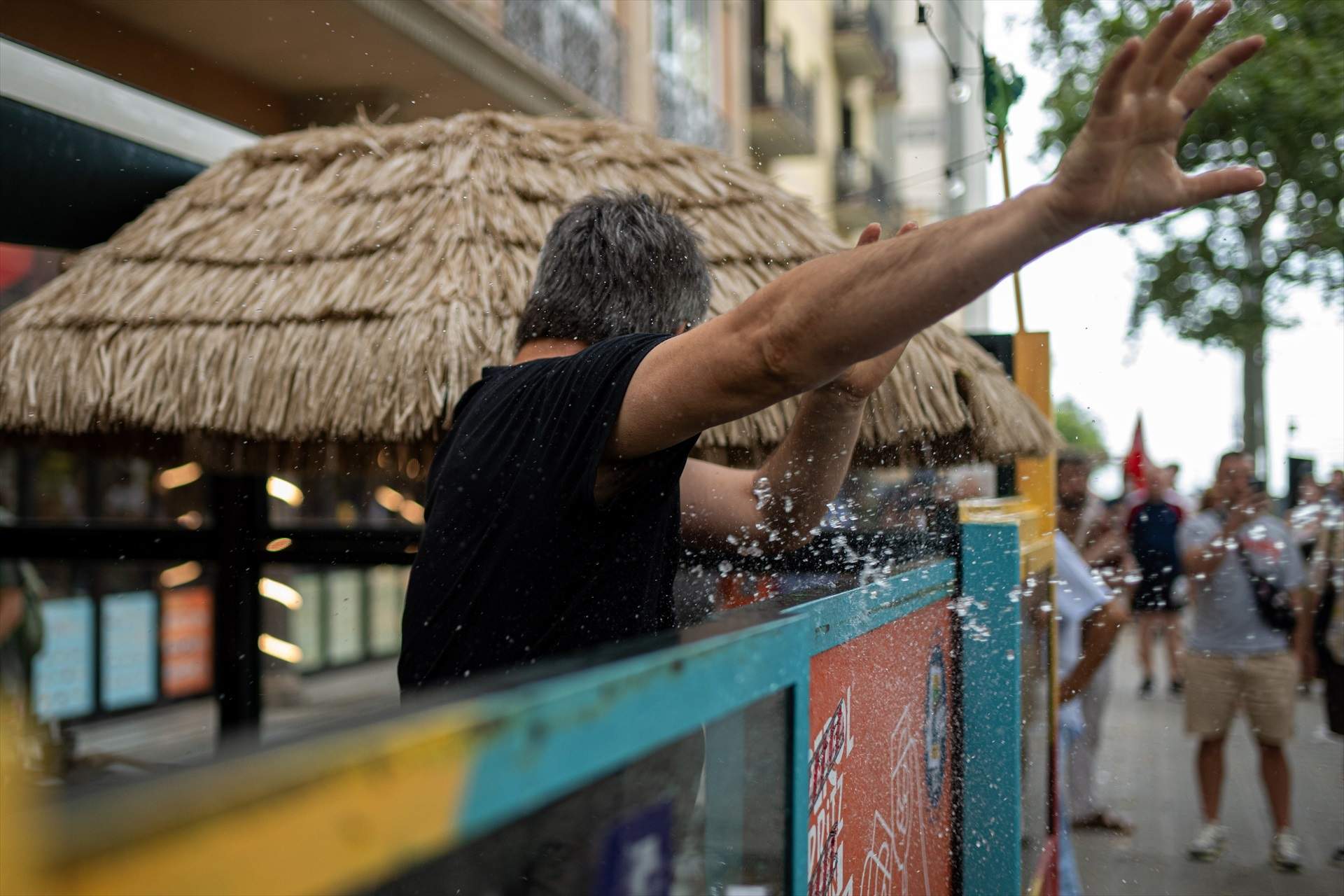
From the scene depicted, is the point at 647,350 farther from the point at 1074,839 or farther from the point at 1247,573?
the point at 1247,573

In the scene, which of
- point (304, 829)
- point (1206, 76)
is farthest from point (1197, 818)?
point (304, 829)

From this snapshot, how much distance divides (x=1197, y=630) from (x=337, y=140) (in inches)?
163

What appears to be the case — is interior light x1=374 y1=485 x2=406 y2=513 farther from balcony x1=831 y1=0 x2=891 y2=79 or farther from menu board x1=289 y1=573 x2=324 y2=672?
balcony x1=831 y1=0 x2=891 y2=79

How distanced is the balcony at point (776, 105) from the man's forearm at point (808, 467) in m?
12.8

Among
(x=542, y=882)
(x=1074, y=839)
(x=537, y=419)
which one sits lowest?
(x=1074, y=839)

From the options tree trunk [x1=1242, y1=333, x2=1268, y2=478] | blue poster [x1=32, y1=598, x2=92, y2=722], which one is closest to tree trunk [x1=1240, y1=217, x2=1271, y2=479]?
tree trunk [x1=1242, y1=333, x2=1268, y2=478]

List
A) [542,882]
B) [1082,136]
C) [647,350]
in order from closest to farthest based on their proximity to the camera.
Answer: [542,882] < [1082,136] < [647,350]

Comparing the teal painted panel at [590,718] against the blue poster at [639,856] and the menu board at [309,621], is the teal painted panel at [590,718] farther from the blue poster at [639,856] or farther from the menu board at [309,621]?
the menu board at [309,621]

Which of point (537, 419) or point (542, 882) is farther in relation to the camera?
point (537, 419)

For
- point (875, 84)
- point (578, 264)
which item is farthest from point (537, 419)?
point (875, 84)

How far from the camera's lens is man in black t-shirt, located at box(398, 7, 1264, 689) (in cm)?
113

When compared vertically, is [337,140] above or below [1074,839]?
above

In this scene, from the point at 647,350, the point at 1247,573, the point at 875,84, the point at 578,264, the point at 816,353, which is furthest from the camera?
the point at 875,84

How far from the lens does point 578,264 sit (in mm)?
1828
